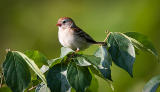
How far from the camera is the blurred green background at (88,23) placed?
505 centimetres

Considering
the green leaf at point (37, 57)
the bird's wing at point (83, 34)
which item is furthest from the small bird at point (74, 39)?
the green leaf at point (37, 57)

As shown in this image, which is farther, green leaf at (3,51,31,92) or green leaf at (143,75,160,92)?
green leaf at (143,75,160,92)

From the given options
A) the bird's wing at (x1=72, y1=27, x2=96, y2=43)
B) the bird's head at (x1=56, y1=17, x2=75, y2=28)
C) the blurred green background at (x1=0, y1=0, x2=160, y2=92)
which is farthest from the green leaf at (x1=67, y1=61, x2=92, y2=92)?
the blurred green background at (x1=0, y1=0, x2=160, y2=92)

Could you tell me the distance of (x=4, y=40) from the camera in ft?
23.9

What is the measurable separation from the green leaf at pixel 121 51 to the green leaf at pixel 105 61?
0.17ft

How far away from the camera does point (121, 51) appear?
2.04 metres

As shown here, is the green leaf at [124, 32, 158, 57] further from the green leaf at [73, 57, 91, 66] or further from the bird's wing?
the bird's wing

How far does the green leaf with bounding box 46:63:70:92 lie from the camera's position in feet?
6.12

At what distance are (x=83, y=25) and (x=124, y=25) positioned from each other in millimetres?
863

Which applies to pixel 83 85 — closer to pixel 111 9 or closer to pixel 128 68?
pixel 128 68

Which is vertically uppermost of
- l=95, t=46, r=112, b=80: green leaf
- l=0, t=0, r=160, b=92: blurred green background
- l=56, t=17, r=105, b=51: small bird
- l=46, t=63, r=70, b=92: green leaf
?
l=95, t=46, r=112, b=80: green leaf

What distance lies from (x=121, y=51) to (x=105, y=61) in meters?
0.14

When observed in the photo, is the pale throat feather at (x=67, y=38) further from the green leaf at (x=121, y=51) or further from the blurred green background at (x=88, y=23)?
the green leaf at (x=121, y=51)

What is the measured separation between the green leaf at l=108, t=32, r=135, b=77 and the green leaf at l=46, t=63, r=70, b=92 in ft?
0.99
